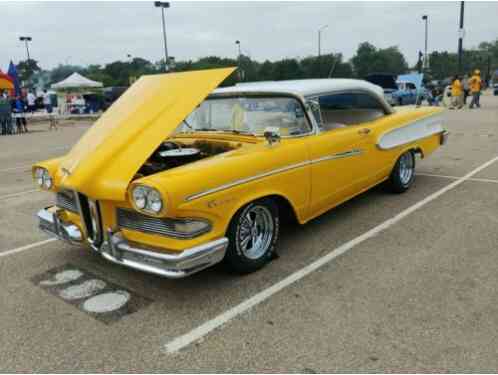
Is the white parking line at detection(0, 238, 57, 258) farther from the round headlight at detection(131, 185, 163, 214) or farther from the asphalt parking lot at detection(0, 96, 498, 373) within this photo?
the round headlight at detection(131, 185, 163, 214)

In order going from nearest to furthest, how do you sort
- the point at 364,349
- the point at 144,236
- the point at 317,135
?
the point at 364,349, the point at 144,236, the point at 317,135

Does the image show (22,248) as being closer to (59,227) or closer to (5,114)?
(59,227)

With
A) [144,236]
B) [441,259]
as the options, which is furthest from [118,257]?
[441,259]

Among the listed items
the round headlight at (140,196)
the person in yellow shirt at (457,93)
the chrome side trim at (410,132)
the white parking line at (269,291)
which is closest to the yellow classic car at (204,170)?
the round headlight at (140,196)

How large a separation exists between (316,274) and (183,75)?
6.79ft

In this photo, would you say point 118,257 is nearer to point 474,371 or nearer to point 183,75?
point 183,75

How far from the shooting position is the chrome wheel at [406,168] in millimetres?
5663

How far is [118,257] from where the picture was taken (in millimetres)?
3182

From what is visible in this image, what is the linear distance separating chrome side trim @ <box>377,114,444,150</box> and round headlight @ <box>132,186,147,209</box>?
3.04 meters

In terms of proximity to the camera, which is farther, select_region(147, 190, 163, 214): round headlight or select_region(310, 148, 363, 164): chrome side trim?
select_region(310, 148, 363, 164): chrome side trim

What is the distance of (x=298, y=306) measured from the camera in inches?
121

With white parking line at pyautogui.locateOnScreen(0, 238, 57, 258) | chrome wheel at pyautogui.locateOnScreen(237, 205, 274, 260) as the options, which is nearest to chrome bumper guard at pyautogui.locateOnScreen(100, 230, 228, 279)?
chrome wheel at pyautogui.locateOnScreen(237, 205, 274, 260)

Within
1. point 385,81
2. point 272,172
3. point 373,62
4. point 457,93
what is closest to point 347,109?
point 272,172

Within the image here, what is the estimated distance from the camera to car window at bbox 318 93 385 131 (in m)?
4.46
